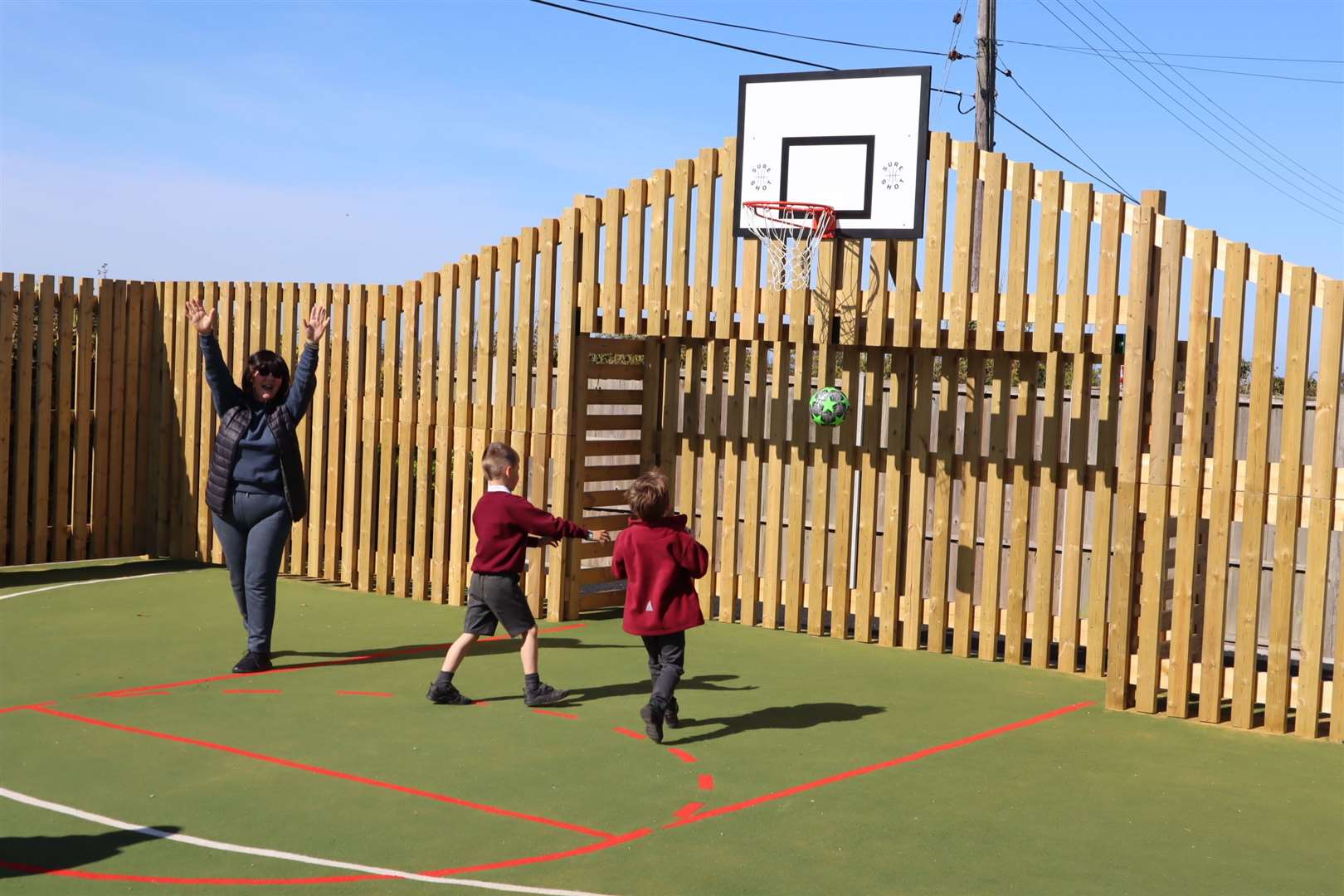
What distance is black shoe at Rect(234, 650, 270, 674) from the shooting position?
426 inches

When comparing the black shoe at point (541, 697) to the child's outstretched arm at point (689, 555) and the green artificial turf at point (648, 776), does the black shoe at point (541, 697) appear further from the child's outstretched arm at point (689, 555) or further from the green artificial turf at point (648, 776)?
the child's outstretched arm at point (689, 555)

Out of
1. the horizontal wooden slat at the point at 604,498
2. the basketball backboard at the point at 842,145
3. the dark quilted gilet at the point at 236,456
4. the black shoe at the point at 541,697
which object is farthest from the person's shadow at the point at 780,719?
the horizontal wooden slat at the point at 604,498

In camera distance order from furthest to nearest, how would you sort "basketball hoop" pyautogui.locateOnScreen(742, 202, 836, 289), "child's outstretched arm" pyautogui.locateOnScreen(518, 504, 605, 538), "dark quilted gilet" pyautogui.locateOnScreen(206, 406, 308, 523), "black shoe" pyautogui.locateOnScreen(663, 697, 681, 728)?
"basketball hoop" pyautogui.locateOnScreen(742, 202, 836, 289)
"dark quilted gilet" pyautogui.locateOnScreen(206, 406, 308, 523)
"child's outstretched arm" pyautogui.locateOnScreen(518, 504, 605, 538)
"black shoe" pyautogui.locateOnScreen(663, 697, 681, 728)

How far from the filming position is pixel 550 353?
1391 centimetres

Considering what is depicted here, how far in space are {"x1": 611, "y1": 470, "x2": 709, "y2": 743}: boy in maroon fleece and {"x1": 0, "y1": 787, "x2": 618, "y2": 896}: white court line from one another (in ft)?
8.56

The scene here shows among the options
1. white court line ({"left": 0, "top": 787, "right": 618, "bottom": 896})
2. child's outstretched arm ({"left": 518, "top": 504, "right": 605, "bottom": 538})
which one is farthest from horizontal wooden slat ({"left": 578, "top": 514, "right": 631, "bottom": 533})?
white court line ({"left": 0, "top": 787, "right": 618, "bottom": 896})

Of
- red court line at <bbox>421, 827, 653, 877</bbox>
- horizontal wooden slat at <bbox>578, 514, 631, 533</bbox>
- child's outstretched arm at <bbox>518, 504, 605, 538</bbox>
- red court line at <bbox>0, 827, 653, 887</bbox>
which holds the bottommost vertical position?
red court line at <bbox>0, 827, 653, 887</bbox>

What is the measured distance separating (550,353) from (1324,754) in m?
7.26

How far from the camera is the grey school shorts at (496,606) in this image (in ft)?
32.1

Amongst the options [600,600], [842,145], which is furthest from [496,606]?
[842,145]

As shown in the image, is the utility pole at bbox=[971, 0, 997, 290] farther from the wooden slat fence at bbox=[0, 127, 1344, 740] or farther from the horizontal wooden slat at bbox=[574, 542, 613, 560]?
the horizontal wooden slat at bbox=[574, 542, 613, 560]

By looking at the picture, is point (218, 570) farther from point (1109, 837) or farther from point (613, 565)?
point (1109, 837)

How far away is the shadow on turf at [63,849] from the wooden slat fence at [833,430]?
20.9ft

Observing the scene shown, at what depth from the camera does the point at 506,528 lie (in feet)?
32.1
